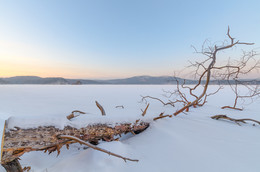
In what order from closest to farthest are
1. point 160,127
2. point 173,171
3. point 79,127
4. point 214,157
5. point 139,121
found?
point 173,171
point 214,157
point 79,127
point 139,121
point 160,127

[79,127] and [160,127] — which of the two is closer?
[79,127]

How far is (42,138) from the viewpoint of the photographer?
3.13 feet

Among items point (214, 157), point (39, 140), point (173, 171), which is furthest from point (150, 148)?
point (39, 140)

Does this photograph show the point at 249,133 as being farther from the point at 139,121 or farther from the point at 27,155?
the point at 27,155

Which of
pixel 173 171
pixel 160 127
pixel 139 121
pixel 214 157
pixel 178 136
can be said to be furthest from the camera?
pixel 160 127

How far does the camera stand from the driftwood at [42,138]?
84cm

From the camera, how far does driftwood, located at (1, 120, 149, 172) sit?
84 centimetres

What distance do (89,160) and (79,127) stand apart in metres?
0.31

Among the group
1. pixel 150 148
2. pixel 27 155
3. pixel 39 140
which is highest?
pixel 39 140

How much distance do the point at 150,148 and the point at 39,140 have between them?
1038 millimetres

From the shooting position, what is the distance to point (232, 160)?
882 mm

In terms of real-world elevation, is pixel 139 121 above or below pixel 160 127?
above

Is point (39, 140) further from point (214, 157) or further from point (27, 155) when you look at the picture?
point (214, 157)

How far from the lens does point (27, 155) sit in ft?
3.69
